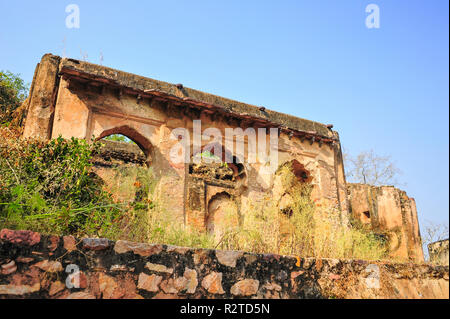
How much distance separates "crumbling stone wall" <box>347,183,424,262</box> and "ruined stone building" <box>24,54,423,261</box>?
0.03 m

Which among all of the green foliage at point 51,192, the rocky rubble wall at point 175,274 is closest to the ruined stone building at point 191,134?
the rocky rubble wall at point 175,274

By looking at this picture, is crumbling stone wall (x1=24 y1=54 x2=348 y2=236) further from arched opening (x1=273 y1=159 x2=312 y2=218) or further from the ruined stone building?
arched opening (x1=273 y1=159 x2=312 y2=218)

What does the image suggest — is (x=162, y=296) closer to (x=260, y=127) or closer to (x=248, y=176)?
(x=248, y=176)

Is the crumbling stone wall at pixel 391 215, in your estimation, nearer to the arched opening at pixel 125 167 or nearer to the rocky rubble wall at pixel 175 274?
the arched opening at pixel 125 167

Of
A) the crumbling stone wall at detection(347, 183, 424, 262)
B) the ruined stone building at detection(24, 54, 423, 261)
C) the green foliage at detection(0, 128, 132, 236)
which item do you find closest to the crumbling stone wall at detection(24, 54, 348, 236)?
the ruined stone building at detection(24, 54, 423, 261)

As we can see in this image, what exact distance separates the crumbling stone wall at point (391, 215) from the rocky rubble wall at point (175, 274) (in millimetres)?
7220

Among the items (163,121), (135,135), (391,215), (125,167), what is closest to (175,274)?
(125,167)

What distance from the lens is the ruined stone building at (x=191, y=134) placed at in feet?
29.2

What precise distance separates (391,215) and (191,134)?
620 cm

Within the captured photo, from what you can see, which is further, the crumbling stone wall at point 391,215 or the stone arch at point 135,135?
the crumbling stone wall at point 391,215

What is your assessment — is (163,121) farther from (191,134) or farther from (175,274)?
(175,274)

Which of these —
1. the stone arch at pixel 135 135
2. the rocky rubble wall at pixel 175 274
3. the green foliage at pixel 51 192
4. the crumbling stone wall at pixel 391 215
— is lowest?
the rocky rubble wall at pixel 175 274

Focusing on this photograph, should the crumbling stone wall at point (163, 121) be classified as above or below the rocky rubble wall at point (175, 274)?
above
